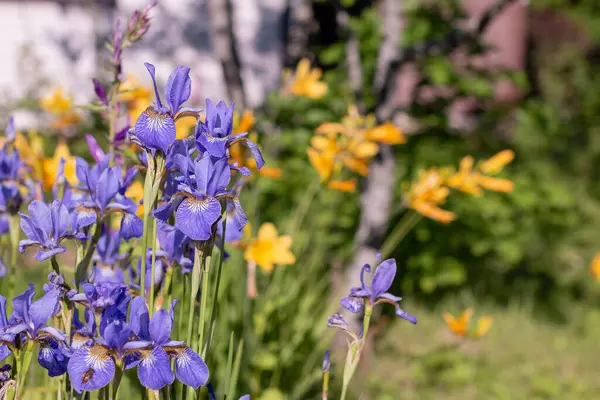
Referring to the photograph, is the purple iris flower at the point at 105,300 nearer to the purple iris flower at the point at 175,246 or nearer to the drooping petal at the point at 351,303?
the purple iris flower at the point at 175,246

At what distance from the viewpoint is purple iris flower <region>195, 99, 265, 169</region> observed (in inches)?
39.7

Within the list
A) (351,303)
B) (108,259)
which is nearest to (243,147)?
(108,259)

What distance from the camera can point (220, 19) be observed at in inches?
135

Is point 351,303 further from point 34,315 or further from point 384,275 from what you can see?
point 34,315

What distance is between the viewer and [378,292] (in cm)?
110

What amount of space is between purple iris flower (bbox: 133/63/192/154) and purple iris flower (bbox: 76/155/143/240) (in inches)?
6.9

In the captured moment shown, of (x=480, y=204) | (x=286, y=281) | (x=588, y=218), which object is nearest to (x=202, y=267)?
(x=286, y=281)

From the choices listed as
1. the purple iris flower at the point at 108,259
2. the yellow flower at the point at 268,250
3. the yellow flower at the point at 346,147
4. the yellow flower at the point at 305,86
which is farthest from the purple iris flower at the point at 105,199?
the yellow flower at the point at 305,86

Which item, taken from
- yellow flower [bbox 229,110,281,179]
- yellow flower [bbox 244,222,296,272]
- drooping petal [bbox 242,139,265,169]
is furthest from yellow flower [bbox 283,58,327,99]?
drooping petal [bbox 242,139,265,169]

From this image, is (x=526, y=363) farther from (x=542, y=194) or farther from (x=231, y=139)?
(x=231, y=139)

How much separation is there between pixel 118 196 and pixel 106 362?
1.22ft

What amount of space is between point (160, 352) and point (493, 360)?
3.11 meters

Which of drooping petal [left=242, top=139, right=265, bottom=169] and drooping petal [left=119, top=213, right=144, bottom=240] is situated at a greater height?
drooping petal [left=242, top=139, right=265, bottom=169]

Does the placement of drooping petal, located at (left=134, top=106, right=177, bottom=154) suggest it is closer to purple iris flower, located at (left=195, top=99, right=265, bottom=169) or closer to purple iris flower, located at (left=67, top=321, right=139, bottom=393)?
purple iris flower, located at (left=195, top=99, right=265, bottom=169)
